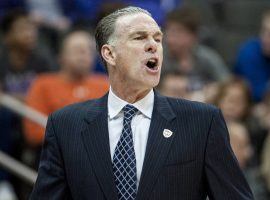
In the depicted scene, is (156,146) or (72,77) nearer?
(156,146)

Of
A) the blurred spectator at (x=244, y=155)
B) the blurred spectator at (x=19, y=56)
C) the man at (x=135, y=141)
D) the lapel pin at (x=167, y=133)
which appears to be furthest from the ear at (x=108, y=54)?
the blurred spectator at (x=19, y=56)

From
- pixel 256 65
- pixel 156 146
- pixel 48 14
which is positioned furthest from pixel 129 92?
pixel 48 14

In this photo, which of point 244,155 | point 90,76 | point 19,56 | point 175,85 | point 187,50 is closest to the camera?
point 244,155

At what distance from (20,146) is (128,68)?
3185mm

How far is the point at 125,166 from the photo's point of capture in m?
3.21

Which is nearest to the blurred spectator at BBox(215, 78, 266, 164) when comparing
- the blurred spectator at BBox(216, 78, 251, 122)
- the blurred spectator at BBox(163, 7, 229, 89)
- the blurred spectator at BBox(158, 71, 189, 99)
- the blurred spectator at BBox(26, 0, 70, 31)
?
the blurred spectator at BBox(216, 78, 251, 122)

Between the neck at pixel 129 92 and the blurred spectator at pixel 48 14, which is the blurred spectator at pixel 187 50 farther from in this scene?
the neck at pixel 129 92

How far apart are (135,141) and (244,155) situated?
263 centimetres

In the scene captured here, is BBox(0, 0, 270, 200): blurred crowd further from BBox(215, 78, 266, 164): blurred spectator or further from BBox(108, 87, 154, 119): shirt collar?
BBox(108, 87, 154, 119): shirt collar

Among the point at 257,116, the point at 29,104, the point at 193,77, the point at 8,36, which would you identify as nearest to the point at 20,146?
the point at 29,104

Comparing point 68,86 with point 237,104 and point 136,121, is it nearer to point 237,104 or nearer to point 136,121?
point 237,104

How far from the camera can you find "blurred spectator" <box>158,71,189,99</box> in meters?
6.17

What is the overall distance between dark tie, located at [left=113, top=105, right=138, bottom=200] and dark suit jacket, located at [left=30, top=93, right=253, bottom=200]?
0.04m

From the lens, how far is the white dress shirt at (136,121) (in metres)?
3.27
